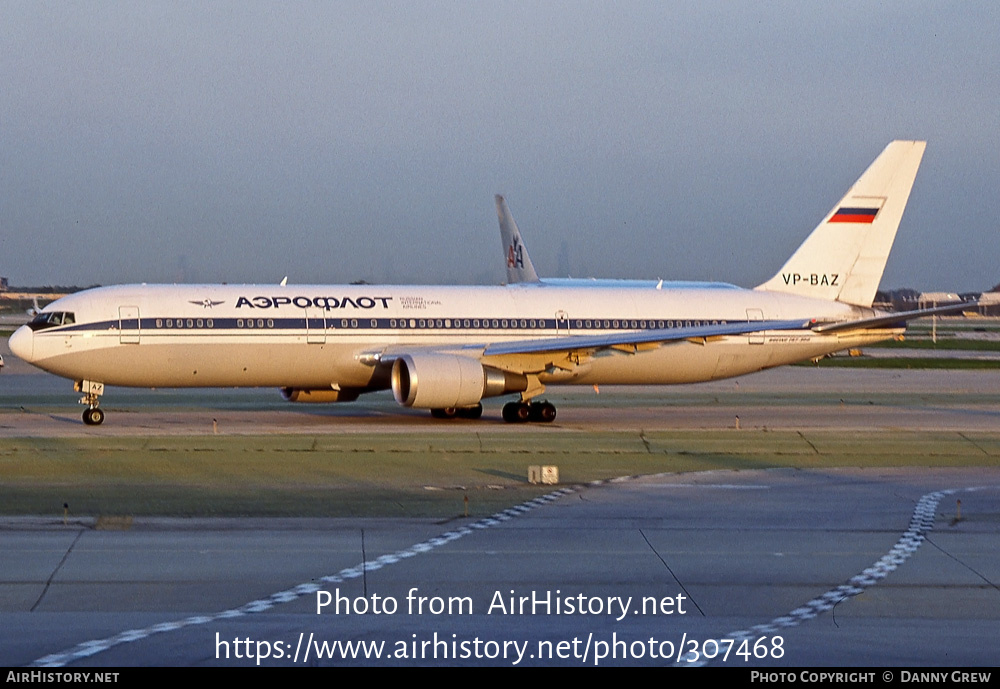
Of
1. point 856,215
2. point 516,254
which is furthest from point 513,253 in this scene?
point 856,215

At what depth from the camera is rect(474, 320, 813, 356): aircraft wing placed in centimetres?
3020

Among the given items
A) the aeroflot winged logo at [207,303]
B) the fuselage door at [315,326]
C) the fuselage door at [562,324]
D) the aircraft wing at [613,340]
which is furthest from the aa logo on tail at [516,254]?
the aeroflot winged logo at [207,303]

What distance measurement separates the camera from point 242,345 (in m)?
29.5

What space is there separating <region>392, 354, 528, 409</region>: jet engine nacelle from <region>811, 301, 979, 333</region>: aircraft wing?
30.6 feet

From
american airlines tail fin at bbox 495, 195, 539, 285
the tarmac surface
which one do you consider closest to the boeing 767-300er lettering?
the tarmac surface

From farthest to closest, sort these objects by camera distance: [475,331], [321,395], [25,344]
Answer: [321,395]
[475,331]
[25,344]

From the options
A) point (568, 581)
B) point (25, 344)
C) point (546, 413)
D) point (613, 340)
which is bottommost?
point (546, 413)

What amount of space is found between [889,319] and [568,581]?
71.2 ft

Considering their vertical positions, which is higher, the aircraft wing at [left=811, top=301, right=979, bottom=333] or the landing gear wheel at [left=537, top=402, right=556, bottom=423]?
the aircraft wing at [left=811, top=301, right=979, bottom=333]

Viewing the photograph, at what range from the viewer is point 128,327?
94.9ft

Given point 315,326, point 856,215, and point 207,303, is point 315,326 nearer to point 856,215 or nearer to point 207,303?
point 207,303

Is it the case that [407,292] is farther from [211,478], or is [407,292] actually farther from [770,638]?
[770,638]

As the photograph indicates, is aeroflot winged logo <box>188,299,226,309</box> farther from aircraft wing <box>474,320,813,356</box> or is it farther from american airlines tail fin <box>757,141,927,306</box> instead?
american airlines tail fin <box>757,141,927,306</box>
